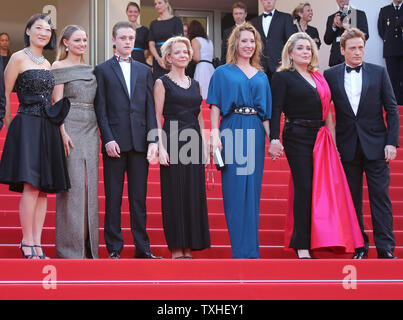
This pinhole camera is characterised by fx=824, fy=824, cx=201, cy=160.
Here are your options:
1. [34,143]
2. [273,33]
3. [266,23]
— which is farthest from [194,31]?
[34,143]

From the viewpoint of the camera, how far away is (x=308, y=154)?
614 centimetres

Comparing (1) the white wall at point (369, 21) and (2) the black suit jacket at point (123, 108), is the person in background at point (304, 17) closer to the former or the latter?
(1) the white wall at point (369, 21)

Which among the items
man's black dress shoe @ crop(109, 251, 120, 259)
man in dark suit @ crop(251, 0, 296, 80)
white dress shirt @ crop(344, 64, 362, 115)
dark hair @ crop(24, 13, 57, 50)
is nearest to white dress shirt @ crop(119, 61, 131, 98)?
dark hair @ crop(24, 13, 57, 50)

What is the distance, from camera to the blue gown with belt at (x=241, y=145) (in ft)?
19.9

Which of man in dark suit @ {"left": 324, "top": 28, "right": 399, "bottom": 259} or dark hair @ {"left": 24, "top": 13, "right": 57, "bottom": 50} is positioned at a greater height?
dark hair @ {"left": 24, "top": 13, "right": 57, "bottom": 50}

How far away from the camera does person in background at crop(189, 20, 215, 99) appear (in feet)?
34.4

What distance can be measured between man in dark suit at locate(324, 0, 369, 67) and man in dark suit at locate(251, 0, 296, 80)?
797 mm

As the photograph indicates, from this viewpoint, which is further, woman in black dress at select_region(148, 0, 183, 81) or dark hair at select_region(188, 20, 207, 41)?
dark hair at select_region(188, 20, 207, 41)

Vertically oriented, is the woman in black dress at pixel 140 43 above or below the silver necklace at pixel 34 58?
above

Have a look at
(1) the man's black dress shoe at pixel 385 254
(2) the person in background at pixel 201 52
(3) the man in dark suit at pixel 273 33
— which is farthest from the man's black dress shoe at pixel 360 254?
(2) the person in background at pixel 201 52

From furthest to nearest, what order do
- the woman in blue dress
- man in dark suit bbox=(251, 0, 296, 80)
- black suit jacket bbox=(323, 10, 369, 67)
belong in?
black suit jacket bbox=(323, 10, 369, 67) → man in dark suit bbox=(251, 0, 296, 80) → the woman in blue dress

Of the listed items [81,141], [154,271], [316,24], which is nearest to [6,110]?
[81,141]

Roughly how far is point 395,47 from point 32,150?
6.35 meters

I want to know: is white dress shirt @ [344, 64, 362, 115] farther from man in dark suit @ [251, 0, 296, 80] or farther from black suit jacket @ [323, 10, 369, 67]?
black suit jacket @ [323, 10, 369, 67]
